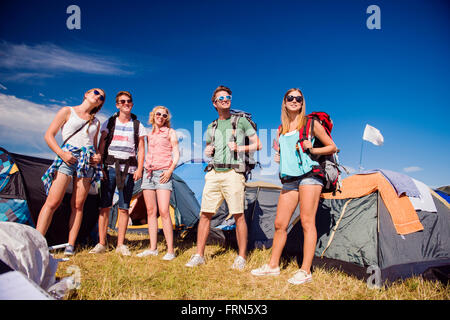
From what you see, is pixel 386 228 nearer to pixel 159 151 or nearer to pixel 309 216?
pixel 309 216

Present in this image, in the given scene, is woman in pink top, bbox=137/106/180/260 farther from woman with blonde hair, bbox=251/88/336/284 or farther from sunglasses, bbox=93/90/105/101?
woman with blonde hair, bbox=251/88/336/284

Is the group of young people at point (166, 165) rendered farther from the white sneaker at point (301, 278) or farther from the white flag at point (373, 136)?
the white flag at point (373, 136)

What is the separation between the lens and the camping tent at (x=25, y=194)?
3926mm

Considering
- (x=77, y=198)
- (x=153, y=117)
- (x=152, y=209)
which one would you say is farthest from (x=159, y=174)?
(x=77, y=198)

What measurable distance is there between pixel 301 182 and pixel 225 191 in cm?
112

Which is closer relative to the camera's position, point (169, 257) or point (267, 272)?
point (267, 272)

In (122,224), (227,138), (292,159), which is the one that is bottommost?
(122,224)

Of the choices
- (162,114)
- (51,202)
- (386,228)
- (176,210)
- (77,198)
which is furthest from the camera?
(176,210)

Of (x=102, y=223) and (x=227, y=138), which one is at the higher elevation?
(x=227, y=138)

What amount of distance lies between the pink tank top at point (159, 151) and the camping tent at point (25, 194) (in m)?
1.84

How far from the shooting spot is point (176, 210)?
654cm

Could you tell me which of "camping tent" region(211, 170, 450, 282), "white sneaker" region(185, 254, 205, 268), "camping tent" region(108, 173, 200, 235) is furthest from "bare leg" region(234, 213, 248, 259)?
"camping tent" region(108, 173, 200, 235)

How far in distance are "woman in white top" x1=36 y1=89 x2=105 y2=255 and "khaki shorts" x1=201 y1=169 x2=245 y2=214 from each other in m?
1.80

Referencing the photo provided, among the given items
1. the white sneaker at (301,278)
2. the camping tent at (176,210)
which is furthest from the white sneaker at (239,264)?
the camping tent at (176,210)
